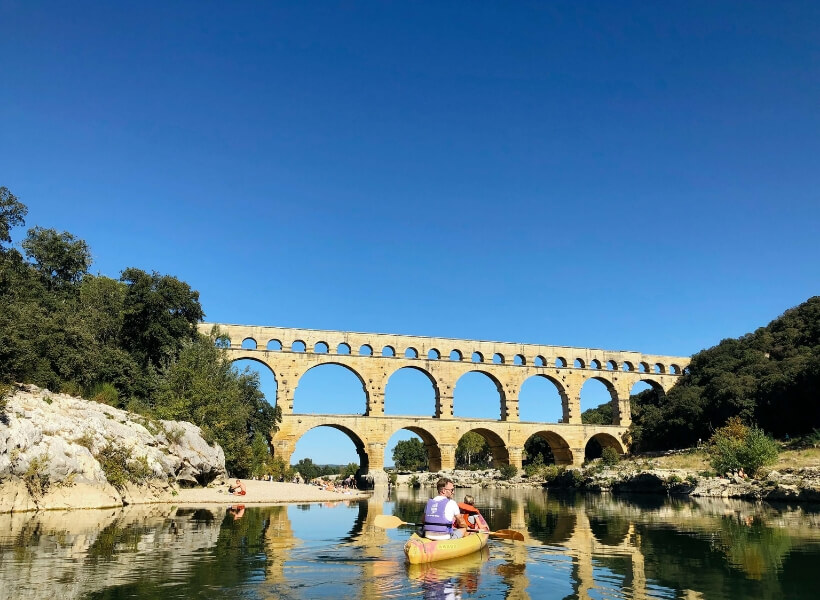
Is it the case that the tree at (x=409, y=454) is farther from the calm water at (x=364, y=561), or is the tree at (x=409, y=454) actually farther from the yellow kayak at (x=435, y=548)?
the yellow kayak at (x=435, y=548)

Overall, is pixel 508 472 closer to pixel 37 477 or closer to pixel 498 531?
pixel 498 531

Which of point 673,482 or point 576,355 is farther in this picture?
point 576,355

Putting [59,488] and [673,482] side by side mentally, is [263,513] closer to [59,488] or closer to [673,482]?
[59,488]

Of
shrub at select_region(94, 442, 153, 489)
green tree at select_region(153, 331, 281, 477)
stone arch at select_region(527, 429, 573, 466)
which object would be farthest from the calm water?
stone arch at select_region(527, 429, 573, 466)

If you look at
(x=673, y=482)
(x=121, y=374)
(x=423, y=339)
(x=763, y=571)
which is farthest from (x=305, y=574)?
(x=423, y=339)

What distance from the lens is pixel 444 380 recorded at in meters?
47.6

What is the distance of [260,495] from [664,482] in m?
20.0

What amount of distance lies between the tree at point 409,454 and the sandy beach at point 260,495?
59983mm

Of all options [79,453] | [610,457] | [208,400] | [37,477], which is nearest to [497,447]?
[610,457]

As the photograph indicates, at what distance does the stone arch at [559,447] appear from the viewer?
49.3 m

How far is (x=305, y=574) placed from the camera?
27.8ft

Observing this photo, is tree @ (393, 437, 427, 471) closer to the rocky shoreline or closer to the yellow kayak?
the rocky shoreline

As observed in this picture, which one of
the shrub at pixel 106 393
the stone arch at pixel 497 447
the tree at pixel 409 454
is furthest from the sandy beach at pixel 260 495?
the tree at pixel 409 454

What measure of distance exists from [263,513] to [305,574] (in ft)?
35.6
